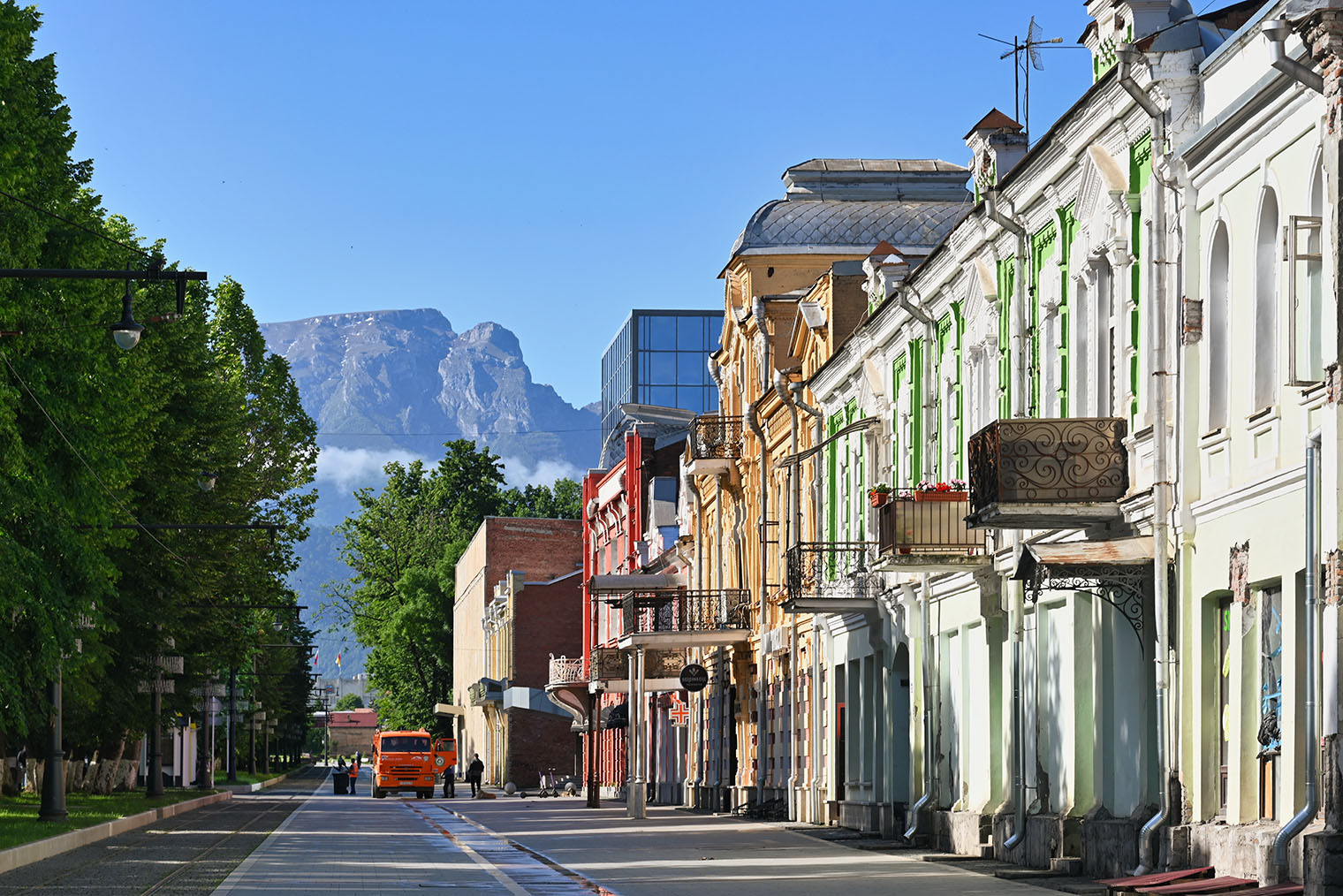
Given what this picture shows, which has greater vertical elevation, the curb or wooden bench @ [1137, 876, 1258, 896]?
wooden bench @ [1137, 876, 1258, 896]

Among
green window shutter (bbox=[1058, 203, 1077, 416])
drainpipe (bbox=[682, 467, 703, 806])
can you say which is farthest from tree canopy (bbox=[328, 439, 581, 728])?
green window shutter (bbox=[1058, 203, 1077, 416])

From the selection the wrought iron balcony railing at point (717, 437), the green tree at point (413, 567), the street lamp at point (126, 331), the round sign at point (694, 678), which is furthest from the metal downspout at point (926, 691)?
the green tree at point (413, 567)

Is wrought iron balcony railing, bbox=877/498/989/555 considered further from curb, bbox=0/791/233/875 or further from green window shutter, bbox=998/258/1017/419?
curb, bbox=0/791/233/875

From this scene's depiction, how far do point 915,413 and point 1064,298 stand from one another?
817 centimetres

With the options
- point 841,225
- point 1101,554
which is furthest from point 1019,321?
point 841,225

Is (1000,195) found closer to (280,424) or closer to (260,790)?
(280,424)

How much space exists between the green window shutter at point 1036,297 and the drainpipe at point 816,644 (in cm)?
1391

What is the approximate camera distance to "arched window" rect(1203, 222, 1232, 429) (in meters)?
18.5

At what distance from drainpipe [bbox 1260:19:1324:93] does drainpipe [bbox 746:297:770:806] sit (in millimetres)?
26921

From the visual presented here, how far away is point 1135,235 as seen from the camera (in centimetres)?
2059

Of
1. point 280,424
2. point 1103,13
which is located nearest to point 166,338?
point 280,424

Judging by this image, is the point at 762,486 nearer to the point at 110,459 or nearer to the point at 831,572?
the point at 831,572

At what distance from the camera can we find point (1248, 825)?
1723 cm

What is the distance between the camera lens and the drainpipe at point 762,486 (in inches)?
1713
